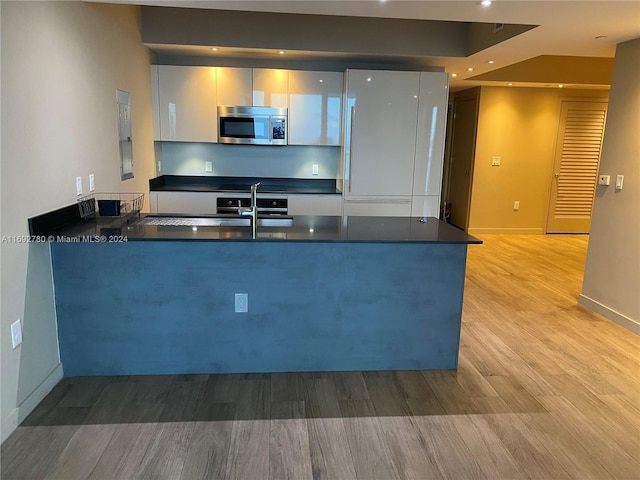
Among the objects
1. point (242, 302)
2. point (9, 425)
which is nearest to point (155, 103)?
point (242, 302)

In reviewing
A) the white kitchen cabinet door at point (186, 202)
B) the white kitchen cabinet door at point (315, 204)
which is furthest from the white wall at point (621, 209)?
the white kitchen cabinet door at point (186, 202)

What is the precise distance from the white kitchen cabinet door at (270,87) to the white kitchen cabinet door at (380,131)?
66 cm

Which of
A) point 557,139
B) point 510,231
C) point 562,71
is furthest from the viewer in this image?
point 510,231

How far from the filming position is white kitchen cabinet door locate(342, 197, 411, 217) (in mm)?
4762

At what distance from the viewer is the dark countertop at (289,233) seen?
2.56 metres

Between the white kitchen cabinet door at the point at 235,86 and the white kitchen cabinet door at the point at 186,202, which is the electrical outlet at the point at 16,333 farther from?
the white kitchen cabinet door at the point at 235,86

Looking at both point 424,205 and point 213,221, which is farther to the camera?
point 424,205

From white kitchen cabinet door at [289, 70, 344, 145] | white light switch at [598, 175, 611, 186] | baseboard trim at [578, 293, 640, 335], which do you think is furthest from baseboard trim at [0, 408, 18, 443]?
white light switch at [598, 175, 611, 186]

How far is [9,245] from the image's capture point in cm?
215

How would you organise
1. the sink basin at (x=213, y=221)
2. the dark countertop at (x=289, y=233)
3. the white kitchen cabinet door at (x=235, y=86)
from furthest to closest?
1. the white kitchen cabinet door at (x=235, y=86)
2. the sink basin at (x=213, y=221)
3. the dark countertop at (x=289, y=233)

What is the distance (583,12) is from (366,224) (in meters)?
1.88

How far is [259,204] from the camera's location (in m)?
4.78

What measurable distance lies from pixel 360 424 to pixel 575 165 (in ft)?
21.1

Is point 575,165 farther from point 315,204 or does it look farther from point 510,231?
point 315,204
